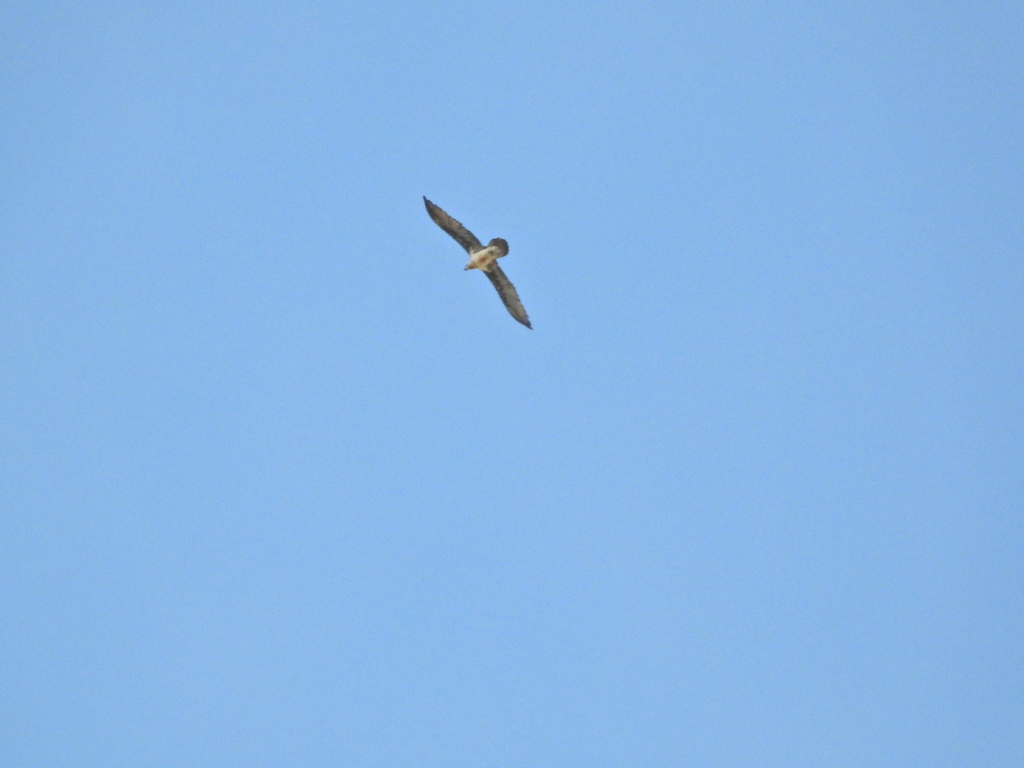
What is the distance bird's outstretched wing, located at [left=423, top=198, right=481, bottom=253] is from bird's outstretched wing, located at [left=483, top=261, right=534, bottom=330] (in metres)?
0.68

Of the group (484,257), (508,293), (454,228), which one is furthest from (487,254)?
(508,293)

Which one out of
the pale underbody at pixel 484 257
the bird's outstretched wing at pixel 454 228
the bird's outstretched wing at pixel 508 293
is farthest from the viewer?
the bird's outstretched wing at pixel 508 293

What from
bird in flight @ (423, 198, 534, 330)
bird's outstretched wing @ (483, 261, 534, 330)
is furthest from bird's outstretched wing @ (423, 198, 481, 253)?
bird's outstretched wing @ (483, 261, 534, 330)

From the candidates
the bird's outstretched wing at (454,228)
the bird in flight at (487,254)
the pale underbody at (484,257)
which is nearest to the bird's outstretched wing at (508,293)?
the bird in flight at (487,254)

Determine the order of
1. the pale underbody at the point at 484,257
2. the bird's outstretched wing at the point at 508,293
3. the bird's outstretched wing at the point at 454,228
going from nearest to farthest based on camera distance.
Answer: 1. the bird's outstretched wing at the point at 454,228
2. the pale underbody at the point at 484,257
3. the bird's outstretched wing at the point at 508,293

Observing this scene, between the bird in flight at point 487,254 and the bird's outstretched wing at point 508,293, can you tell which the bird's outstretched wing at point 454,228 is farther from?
the bird's outstretched wing at point 508,293

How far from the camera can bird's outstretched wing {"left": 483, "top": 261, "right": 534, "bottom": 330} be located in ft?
77.7

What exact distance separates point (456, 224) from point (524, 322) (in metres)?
2.35

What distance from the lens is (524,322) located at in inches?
934

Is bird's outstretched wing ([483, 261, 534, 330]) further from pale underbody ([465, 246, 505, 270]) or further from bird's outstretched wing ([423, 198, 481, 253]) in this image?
bird's outstretched wing ([423, 198, 481, 253])

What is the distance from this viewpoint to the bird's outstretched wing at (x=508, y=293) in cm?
2367

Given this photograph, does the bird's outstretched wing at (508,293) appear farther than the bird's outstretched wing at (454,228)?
Yes

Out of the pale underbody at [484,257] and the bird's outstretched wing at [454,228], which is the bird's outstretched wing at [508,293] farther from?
the bird's outstretched wing at [454,228]

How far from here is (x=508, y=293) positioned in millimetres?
23844
